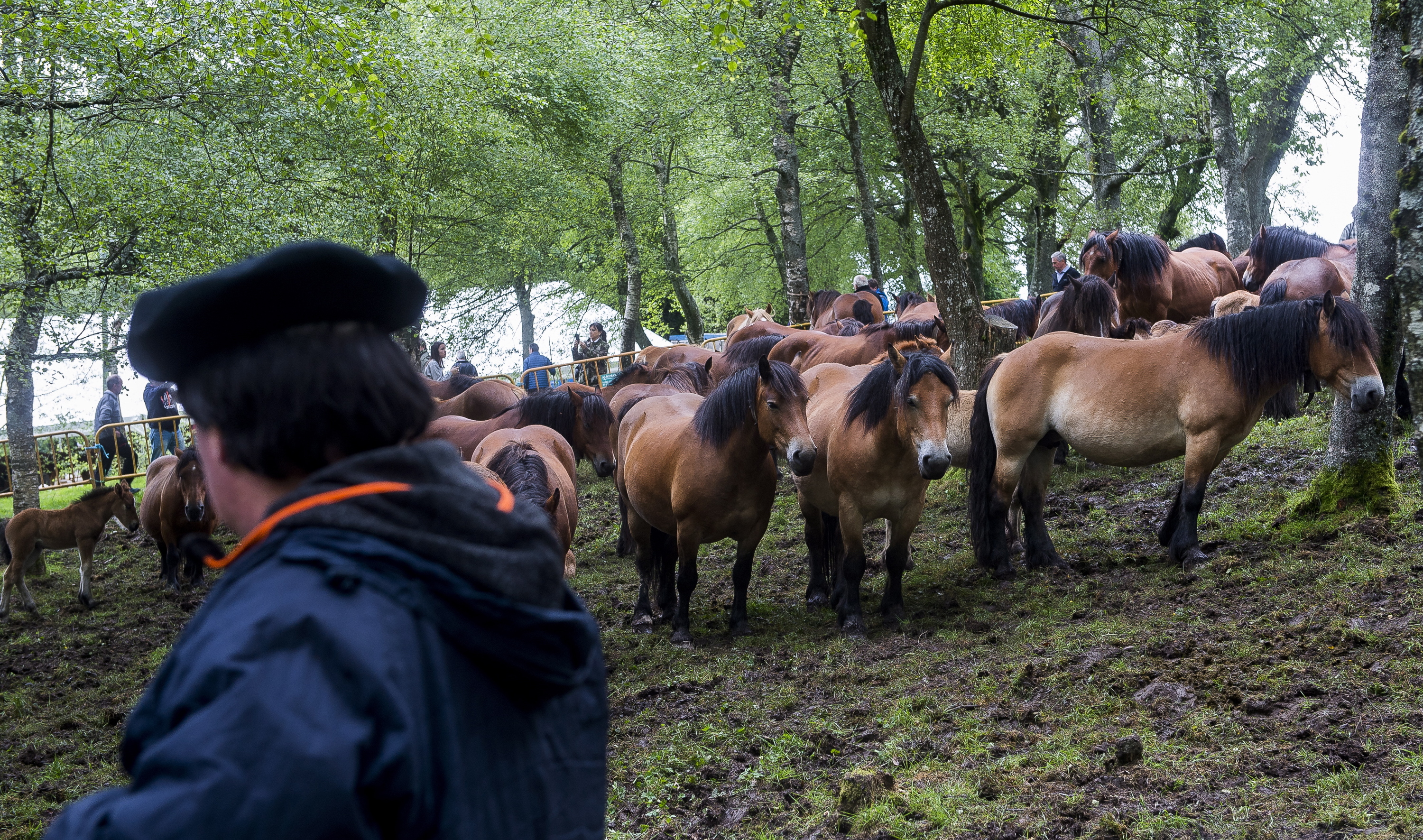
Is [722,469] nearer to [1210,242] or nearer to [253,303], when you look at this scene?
[253,303]

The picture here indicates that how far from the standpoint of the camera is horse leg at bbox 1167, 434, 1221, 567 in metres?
7.57

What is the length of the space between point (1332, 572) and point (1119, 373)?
2.20 metres

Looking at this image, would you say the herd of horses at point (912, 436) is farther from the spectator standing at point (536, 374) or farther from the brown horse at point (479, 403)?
the spectator standing at point (536, 374)

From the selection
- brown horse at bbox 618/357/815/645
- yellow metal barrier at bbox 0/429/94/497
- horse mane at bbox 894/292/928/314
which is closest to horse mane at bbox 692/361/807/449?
brown horse at bbox 618/357/815/645

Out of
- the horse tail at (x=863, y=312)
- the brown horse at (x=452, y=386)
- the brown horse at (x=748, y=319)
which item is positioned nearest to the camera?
the brown horse at (x=452, y=386)

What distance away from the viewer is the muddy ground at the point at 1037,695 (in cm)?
409

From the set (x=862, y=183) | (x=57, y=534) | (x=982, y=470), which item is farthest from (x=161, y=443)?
(x=982, y=470)

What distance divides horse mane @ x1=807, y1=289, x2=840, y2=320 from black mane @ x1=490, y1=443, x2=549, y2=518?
34.4 ft

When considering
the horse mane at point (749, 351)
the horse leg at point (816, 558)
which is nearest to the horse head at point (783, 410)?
the horse leg at point (816, 558)

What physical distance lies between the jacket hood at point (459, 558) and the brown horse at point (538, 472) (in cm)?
463

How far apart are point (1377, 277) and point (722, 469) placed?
191 inches

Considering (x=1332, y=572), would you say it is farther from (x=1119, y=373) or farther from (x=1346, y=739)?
(x=1346, y=739)

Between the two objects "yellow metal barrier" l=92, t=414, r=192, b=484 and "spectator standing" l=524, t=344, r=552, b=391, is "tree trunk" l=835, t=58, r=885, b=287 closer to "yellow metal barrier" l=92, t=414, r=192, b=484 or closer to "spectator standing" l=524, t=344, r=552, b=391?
"spectator standing" l=524, t=344, r=552, b=391

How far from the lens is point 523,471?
715 cm
